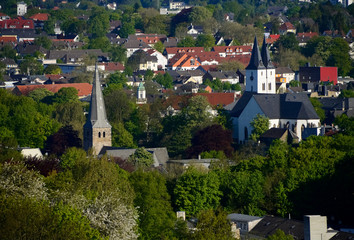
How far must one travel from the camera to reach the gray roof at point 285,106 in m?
73.7

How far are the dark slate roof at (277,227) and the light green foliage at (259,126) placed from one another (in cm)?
3039

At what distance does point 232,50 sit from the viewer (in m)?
134

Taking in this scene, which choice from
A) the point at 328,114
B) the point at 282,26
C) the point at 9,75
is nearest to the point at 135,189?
the point at 328,114

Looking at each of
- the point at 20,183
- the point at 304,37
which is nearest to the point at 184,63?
the point at 304,37

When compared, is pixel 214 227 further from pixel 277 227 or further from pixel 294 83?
pixel 294 83

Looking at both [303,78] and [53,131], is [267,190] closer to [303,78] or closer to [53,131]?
[53,131]

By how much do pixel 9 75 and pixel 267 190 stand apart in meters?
70.6

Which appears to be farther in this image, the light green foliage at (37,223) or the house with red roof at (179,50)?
the house with red roof at (179,50)

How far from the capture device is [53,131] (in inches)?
2940

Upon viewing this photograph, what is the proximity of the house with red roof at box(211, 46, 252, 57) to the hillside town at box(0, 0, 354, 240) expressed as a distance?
0.22 m

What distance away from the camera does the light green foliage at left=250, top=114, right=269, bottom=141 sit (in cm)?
7222

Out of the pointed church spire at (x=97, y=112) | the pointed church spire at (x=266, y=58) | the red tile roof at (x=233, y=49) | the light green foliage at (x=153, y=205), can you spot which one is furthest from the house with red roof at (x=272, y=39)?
the light green foliage at (x=153, y=205)

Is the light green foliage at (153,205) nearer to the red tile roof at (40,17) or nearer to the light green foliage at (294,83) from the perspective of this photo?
the light green foliage at (294,83)

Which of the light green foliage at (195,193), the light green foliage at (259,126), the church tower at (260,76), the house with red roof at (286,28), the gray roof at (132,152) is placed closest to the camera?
the light green foliage at (195,193)
